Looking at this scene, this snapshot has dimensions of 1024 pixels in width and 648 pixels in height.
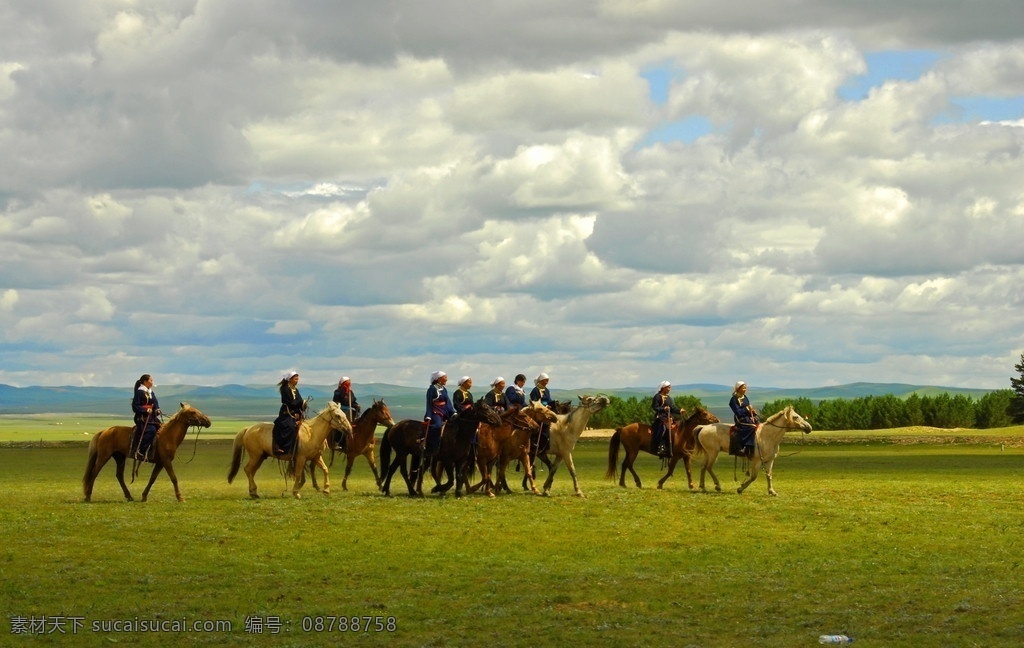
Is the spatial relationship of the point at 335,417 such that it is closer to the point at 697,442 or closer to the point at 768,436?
the point at 697,442

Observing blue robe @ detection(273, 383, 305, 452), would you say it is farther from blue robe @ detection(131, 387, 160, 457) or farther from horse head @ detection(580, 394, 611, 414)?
horse head @ detection(580, 394, 611, 414)

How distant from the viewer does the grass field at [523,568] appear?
581 inches

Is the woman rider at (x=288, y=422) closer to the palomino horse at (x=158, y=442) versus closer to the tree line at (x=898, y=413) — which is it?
the palomino horse at (x=158, y=442)

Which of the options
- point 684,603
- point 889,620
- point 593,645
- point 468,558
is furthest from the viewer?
point 468,558

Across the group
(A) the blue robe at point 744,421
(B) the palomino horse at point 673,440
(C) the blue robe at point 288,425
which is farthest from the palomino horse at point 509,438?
(A) the blue robe at point 744,421

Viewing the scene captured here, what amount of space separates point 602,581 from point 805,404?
103 metres

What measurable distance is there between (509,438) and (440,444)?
1.55 meters

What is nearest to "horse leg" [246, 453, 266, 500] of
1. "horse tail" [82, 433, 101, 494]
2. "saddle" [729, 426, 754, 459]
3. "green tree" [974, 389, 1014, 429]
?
"horse tail" [82, 433, 101, 494]

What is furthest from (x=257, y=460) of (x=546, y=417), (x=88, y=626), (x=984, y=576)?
(x=984, y=576)

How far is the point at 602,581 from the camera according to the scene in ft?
59.4

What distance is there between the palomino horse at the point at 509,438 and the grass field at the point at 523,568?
0.98 meters

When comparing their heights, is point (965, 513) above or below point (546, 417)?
below

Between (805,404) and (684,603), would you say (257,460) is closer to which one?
(684,603)

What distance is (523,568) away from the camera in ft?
62.7
